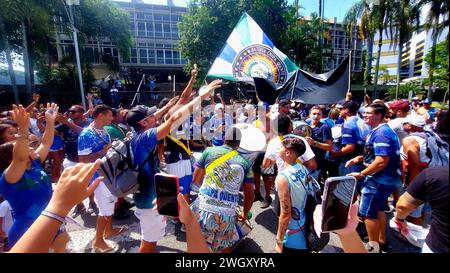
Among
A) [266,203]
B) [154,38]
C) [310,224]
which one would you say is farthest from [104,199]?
[154,38]

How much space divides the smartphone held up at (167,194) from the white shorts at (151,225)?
139cm

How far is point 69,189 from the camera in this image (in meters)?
1.03

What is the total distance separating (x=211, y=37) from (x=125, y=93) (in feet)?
26.0

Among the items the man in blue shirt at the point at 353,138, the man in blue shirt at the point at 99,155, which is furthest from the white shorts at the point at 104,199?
the man in blue shirt at the point at 353,138

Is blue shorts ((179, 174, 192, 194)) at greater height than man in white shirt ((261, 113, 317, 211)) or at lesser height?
lesser

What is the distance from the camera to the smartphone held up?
118 cm

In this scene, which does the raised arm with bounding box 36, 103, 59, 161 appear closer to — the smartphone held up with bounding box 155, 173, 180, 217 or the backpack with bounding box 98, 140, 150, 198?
the backpack with bounding box 98, 140, 150, 198

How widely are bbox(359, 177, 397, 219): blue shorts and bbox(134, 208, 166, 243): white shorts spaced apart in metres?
2.29

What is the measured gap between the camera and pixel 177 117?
2029 mm

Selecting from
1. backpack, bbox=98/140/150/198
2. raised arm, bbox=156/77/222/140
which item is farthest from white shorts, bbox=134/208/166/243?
raised arm, bbox=156/77/222/140

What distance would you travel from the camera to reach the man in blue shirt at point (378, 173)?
2582 millimetres
